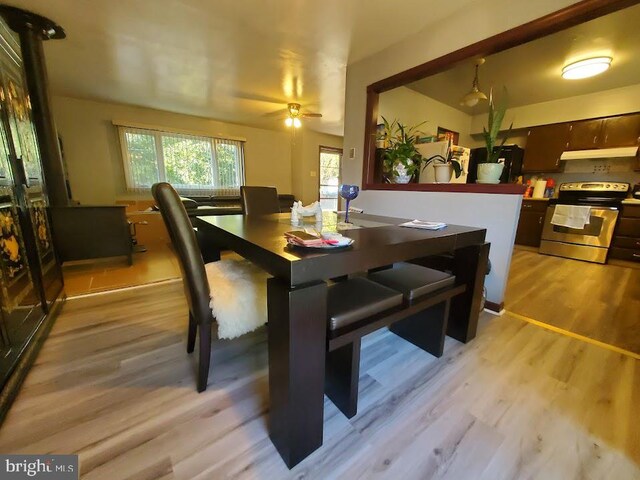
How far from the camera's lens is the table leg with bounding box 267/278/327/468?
0.73 meters

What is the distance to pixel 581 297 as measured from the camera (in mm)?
2236

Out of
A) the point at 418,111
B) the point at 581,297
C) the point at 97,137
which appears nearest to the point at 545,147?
the point at 418,111

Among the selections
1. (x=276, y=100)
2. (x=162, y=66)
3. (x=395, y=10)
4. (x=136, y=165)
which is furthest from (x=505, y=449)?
(x=136, y=165)

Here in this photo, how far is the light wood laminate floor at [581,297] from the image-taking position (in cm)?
172

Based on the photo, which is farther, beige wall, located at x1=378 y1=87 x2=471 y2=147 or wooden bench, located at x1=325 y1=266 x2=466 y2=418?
beige wall, located at x1=378 y1=87 x2=471 y2=147

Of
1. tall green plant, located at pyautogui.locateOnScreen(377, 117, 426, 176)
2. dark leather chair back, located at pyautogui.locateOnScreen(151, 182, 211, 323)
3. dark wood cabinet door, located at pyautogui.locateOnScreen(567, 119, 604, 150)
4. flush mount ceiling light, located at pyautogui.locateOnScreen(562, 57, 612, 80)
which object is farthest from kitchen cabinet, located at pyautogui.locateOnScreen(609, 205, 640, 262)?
dark leather chair back, located at pyautogui.locateOnScreen(151, 182, 211, 323)

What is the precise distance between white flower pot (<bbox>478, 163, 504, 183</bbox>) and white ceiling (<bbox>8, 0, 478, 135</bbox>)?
113 centimetres

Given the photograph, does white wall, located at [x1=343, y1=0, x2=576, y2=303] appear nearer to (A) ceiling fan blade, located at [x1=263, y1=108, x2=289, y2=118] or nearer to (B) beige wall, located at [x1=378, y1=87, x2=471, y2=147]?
(B) beige wall, located at [x1=378, y1=87, x2=471, y2=147]

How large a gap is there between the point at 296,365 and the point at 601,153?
4.85 meters

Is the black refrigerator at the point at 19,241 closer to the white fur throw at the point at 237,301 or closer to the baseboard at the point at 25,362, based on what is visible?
the baseboard at the point at 25,362

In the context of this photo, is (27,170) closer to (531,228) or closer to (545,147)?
(531,228)

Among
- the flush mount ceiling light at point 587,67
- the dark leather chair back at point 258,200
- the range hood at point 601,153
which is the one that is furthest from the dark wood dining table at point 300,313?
the range hood at point 601,153

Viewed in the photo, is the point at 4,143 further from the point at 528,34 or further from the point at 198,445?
the point at 528,34

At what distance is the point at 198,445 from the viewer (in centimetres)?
91
